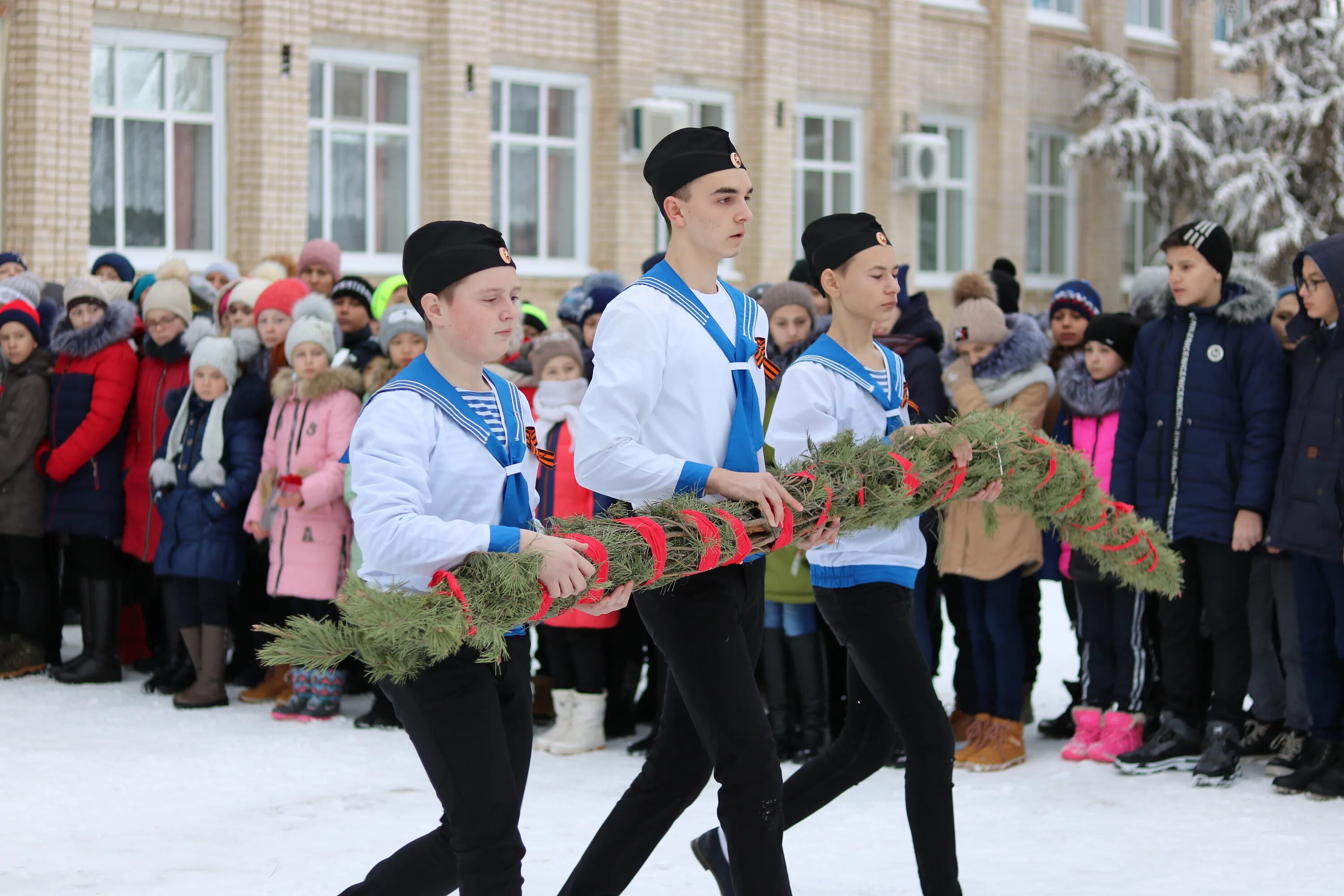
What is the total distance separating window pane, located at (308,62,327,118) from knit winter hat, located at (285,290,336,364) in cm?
703

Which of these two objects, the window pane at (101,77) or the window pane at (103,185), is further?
the window pane at (103,185)

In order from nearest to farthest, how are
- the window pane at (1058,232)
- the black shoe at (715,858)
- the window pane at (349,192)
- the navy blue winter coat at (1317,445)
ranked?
the black shoe at (715,858) < the navy blue winter coat at (1317,445) < the window pane at (349,192) < the window pane at (1058,232)

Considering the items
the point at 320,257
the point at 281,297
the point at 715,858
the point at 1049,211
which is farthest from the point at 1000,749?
the point at 1049,211

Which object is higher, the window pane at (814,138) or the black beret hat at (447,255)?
the window pane at (814,138)

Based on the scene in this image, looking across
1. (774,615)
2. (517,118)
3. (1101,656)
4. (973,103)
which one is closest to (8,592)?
(774,615)

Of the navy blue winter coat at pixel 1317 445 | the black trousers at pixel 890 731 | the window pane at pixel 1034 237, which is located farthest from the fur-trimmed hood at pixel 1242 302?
the window pane at pixel 1034 237

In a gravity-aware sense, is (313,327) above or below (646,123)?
below

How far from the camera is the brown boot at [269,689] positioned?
302 inches

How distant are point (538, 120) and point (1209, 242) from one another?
10268mm

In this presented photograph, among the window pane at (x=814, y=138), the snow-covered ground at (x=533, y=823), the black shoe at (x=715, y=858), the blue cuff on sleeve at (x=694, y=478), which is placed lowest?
the snow-covered ground at (x=533, y=823)

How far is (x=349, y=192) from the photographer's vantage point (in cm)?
1434

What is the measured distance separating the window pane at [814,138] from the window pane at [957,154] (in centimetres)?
219

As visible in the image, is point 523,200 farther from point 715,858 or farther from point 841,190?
point 715,858

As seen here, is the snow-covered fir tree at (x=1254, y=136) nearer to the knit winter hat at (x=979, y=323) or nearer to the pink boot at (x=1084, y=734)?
the knit winter hat at (x=979, y=323)
